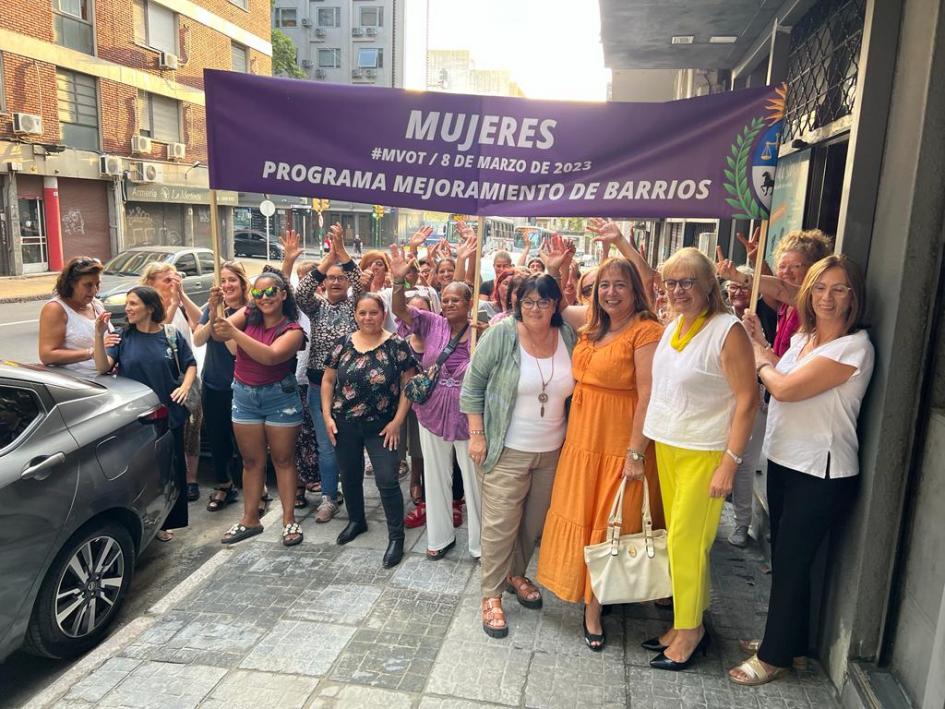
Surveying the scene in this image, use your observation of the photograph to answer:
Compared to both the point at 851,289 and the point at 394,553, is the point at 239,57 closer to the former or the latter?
the point at 394,553

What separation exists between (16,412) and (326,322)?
212 cm

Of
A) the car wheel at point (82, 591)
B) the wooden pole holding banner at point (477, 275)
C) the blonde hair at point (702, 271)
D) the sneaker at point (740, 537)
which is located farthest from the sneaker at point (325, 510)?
the blonde hair at point (702, 271)

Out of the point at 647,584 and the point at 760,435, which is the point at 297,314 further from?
the point at 760,435

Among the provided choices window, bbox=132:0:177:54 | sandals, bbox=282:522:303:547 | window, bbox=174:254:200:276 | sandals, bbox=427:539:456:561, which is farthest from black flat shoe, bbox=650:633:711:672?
window, bbox=132:0:177:54

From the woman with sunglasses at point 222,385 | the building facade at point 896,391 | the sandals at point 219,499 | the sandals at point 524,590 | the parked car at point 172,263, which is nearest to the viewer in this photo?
the building facade at point 896,391

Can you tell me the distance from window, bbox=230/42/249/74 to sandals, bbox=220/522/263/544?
30.8 metres

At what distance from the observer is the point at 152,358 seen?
4.90 meters

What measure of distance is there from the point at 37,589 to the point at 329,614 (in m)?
1.43

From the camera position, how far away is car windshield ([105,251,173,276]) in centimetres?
1466

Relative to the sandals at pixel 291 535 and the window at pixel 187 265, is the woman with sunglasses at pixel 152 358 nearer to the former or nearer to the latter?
the sandals at pixel 291 535

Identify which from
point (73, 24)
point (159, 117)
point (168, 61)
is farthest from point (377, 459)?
point (159, 117)

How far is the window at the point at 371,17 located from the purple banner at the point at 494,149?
6152cm

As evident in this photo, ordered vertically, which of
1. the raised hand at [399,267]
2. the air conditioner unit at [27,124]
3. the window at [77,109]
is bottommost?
the raised hand at [399,267]

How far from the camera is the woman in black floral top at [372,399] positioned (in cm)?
440
